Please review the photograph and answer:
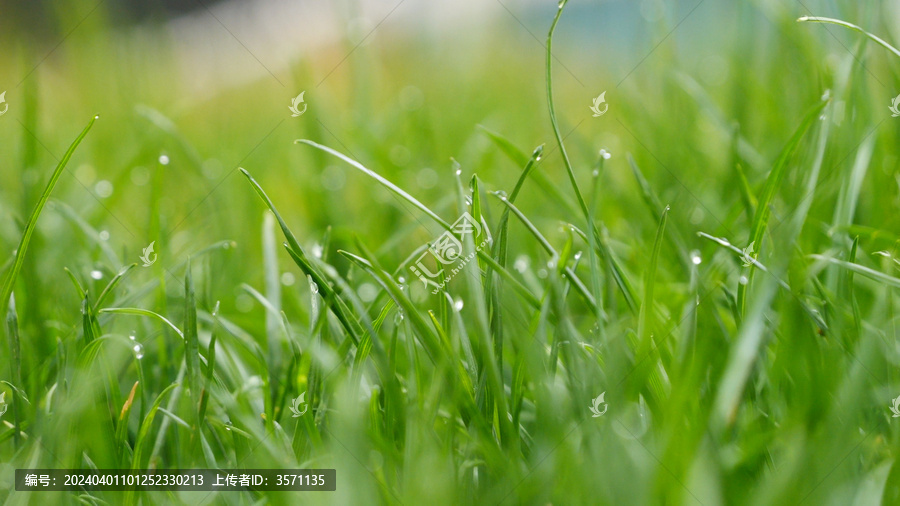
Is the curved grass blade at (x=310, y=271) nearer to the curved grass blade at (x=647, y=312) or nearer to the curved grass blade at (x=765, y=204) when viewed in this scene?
the curved grass blade at (x=647, y=312)

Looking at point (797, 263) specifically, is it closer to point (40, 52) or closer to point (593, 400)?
point (593, 400)

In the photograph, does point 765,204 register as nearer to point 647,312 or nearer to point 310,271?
point 647,312

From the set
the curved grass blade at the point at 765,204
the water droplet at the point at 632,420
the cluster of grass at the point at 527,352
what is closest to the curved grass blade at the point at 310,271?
the cluster of grass at the point at 527,352

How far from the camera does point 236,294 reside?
98 cm

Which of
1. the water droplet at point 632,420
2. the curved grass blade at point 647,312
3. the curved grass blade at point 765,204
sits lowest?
the water droplet at point 632,420

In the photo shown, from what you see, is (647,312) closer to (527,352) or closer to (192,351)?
(527,352)

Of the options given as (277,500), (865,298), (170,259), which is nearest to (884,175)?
(865,298)

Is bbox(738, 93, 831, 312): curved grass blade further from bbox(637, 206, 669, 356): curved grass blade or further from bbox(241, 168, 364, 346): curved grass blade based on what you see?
bbox(241, 168, 364, 346): curved grass blade

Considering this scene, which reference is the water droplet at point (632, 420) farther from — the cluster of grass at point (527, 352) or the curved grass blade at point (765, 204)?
the curved grass blade at point (765, 204)

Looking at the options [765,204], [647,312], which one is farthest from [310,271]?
[765,204]

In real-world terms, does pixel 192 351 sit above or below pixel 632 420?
above

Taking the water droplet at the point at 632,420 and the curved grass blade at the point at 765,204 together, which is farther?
the curved grass blade at the point at 765,204

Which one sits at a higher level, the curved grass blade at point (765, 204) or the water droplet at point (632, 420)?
the curved grass blade at point (765, 204)

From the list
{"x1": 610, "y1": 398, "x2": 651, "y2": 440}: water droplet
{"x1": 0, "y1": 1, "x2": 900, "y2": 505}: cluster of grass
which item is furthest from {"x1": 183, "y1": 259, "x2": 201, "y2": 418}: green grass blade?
{"x1": 610, "y1": 398, "x2": 651, "y2": 440}: water droplet
